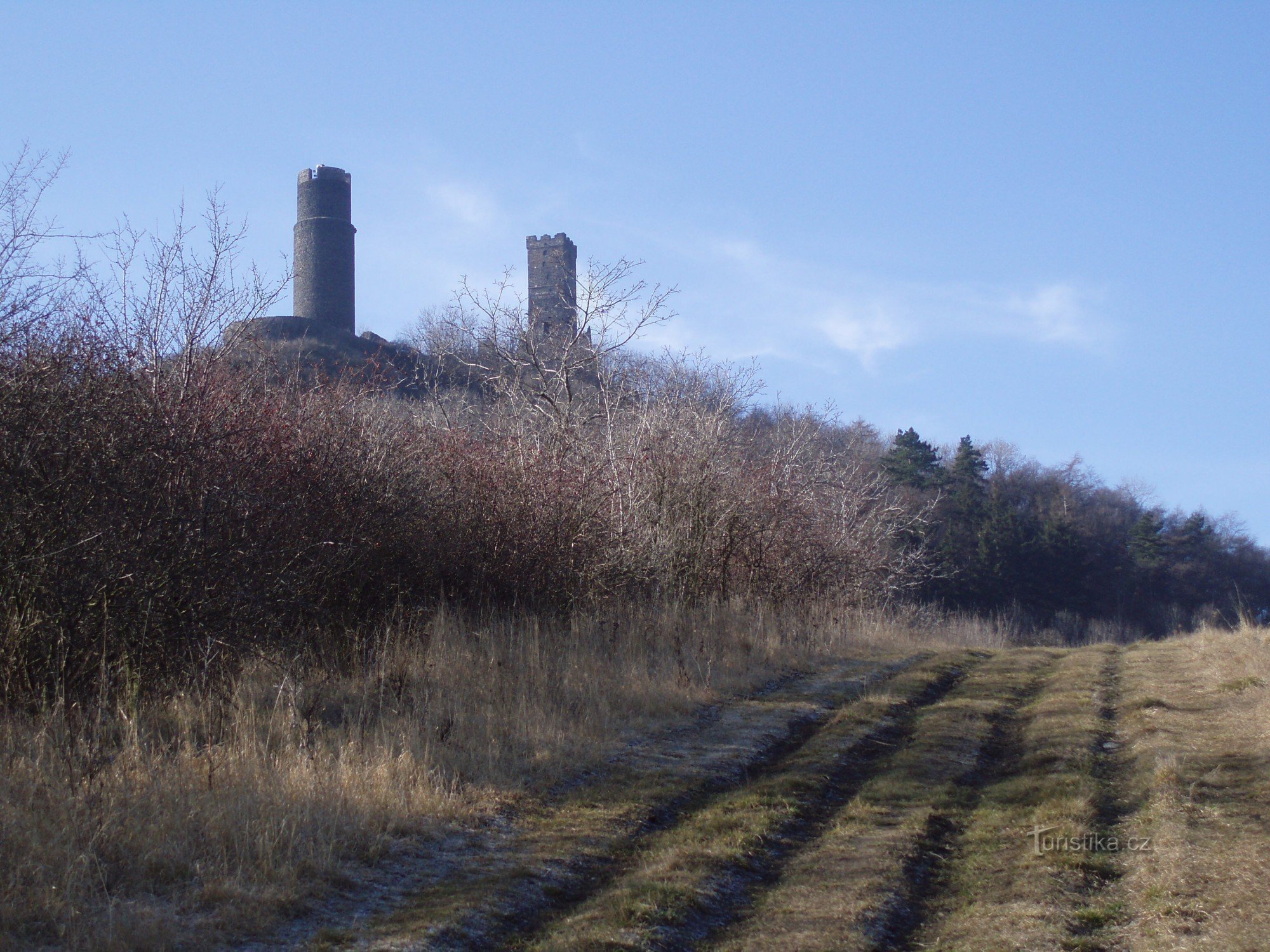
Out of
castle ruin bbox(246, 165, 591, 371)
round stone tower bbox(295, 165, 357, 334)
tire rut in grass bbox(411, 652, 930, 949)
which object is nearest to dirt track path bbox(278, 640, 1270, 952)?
tire rut in grass bbox(411, 652, 930, 949)

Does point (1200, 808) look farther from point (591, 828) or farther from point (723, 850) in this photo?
point (591, 828)

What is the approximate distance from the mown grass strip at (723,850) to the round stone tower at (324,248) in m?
47.1

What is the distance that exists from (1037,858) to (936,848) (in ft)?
1.56

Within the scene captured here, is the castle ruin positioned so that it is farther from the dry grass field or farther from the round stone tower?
the dry grass field

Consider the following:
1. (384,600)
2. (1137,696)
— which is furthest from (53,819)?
(1137,696)

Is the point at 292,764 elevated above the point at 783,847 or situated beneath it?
elevated above

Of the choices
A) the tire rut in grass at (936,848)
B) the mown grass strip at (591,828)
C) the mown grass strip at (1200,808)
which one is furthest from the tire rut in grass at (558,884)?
the mown grass strip at (1200,808)

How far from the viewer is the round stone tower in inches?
1982

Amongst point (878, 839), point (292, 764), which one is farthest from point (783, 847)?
point (292, 764)

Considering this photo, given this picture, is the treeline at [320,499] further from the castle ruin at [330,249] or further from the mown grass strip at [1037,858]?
the castle ruin at [330,249]

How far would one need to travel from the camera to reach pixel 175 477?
630cm

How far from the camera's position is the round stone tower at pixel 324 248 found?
165 ft

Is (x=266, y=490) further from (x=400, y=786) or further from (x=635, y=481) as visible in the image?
(x=635, y=481)

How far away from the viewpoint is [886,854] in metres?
4.70
